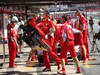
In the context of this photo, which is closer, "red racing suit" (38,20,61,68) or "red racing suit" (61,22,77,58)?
"red racing suit" (61,22,77,58)

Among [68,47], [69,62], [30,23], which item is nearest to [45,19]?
[30,23]

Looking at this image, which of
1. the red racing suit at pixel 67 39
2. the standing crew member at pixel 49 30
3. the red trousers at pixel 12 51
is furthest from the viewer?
the red trousers at pixel 12 51

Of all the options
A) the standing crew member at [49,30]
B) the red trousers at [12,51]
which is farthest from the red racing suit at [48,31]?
the red trousers at [12,51]

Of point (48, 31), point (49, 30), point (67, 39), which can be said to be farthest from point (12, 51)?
point (67, 39)

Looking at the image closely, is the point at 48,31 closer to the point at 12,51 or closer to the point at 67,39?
the point at 67,39

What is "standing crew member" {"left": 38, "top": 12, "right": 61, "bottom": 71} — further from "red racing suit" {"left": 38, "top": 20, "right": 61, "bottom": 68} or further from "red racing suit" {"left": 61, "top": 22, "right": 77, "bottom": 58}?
"red racing suit" {"left": 61, "top": 22, "right": 77, "bottom": 58}

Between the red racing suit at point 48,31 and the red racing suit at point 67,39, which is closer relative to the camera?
the red racing suit at point 67,39

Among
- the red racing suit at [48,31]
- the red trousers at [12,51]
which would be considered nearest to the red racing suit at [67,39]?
the red racing suit at [48,31]

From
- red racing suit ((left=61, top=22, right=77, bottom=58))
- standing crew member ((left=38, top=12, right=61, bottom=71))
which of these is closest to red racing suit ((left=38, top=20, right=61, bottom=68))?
standing crew member ((left=38, top=12, right=61, bottom=71))

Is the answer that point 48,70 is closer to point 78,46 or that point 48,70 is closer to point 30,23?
point 30,23

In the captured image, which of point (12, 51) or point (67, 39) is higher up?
point (67, 39)

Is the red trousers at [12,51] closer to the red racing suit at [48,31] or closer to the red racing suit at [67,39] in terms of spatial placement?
the red racing suit at [48,31]

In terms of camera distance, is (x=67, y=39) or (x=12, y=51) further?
(x=12, y=51)

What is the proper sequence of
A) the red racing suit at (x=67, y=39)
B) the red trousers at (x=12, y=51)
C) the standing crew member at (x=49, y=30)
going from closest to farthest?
the red racing suit at (x=67, y=39), the standing crew member at (x=49, y=30), the red trousers at (x=12, y=51)
